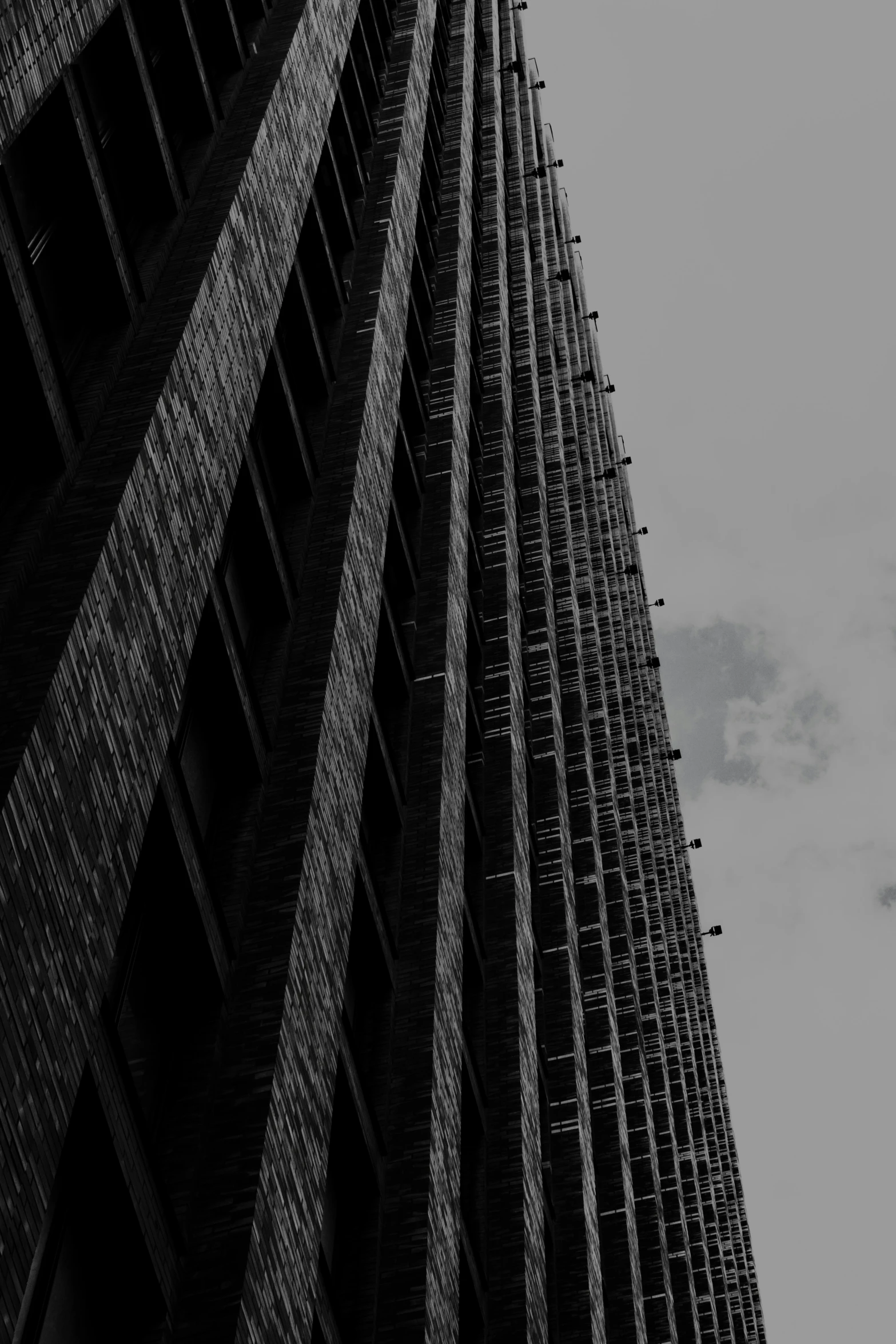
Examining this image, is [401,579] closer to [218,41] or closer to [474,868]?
[474,868]

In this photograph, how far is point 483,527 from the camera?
38.2 meters

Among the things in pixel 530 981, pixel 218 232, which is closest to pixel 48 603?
pixel 218 232

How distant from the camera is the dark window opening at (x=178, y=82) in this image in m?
19.2

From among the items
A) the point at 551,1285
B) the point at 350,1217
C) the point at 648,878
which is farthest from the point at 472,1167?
the point at 648,878

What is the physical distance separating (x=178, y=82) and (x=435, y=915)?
438 inches

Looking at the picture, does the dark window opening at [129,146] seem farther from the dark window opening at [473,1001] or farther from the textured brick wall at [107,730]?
the dark window opening at [473,1001]

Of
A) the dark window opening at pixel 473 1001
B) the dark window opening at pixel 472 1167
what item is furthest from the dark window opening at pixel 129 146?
the dark window opening at pixel 473 1001

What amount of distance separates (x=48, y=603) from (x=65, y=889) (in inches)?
86.7

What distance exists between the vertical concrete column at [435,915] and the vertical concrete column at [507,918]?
2.05 m

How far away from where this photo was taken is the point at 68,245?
50.0 ft

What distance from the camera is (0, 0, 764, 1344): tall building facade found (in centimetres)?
1150

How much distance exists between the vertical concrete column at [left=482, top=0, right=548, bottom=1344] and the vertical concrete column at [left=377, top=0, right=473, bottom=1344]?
2.05 meters

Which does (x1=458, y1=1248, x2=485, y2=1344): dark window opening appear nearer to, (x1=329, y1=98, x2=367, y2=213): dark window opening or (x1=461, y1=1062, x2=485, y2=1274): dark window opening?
(x1=461, y1=1062, x2=485, y2=1274): dark window opening

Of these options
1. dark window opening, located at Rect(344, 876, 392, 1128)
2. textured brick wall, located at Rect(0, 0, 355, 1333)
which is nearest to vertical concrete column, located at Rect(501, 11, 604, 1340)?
dark window opening, located at Rect(344, 876, 392, 1128)
